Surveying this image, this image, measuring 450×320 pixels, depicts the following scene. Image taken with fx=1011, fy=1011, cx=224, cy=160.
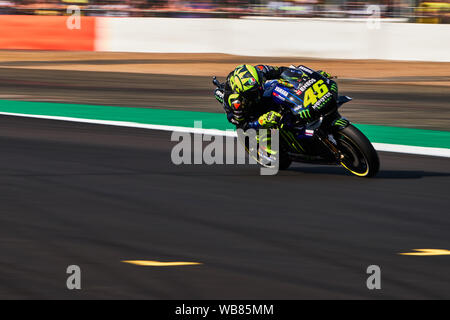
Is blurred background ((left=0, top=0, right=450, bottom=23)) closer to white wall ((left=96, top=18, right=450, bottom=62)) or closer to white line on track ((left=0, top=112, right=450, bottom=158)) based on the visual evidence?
white wall ((left=96, top=18, right=450, bottom=62))

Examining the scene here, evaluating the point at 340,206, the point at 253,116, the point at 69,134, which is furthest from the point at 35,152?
the point at 340,206

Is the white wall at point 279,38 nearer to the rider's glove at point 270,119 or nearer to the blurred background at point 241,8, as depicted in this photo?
the blurred background at point 241,8

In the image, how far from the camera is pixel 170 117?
16.9m

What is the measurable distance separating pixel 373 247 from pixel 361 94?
14.7 meters

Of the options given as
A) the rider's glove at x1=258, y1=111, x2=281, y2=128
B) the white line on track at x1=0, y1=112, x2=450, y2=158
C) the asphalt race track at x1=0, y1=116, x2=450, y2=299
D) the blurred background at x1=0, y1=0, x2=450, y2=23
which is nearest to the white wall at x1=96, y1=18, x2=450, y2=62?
the blurred background at x1=0, y1=0, x2=450, y2=23

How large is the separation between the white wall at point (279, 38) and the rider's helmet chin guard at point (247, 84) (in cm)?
1858

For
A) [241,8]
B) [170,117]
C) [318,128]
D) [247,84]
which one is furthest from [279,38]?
[318,128]

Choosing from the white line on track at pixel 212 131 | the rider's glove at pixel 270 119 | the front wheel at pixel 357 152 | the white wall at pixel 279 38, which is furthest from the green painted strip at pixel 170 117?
the white wall at pixel 279 38

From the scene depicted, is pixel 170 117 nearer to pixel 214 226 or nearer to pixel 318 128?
pixel 318 128

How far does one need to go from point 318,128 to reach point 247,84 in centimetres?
88

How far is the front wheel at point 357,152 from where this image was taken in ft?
31.8

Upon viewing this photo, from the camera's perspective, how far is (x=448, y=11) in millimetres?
28672

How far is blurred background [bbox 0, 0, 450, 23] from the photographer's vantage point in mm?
29828
